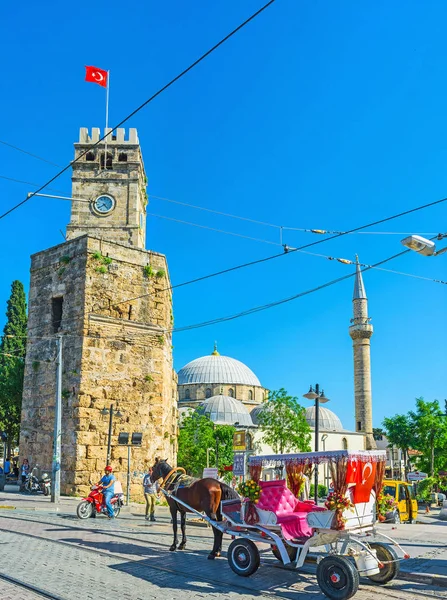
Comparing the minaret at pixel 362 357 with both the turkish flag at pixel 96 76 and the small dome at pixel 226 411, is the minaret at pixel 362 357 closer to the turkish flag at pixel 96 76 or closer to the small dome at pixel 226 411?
the small dome at pixel 226 411

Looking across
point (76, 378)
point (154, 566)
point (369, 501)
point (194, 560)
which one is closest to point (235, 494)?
point (194, 560)

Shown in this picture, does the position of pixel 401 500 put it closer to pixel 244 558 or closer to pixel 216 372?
pixel 244 558

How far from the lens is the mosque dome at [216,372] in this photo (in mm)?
78125

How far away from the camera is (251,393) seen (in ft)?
261

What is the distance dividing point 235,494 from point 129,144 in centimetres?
2834

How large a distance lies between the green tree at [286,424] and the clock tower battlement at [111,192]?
20782mm

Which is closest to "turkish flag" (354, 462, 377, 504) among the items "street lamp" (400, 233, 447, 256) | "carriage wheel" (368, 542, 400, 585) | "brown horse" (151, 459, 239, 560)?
"carriage wheel" (368, 542, 400, 585)

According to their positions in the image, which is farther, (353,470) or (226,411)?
(226,411)

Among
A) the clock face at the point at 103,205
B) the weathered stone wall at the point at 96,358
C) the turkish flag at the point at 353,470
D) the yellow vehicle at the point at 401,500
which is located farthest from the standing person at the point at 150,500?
the clock face at the point at 103,205

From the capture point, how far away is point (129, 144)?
3469 cm

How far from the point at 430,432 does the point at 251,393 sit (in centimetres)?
3996

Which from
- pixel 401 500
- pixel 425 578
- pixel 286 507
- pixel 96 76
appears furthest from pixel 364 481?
pixel 96 76

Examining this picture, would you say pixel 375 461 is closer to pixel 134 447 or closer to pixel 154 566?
pixel 154 566

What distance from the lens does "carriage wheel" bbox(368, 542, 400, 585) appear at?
7.95 m
